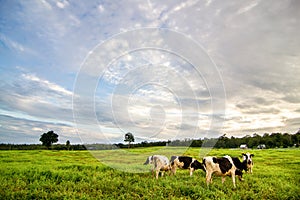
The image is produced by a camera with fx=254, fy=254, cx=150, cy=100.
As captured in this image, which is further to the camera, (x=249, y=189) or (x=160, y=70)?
(x=160, y=70)

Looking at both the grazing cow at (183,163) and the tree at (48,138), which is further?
the tree at (48,138)

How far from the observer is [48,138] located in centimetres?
5031

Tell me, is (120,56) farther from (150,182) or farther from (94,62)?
(150,182)

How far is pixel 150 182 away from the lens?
10.7 m

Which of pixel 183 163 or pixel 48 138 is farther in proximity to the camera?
pixel 48 138

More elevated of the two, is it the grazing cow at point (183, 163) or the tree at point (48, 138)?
the tree at point (48, 138)

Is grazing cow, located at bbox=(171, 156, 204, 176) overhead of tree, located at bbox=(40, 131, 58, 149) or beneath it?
beneath

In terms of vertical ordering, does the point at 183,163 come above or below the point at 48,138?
below

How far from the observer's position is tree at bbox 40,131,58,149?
164 ft

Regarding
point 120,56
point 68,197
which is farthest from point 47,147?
point 68,197

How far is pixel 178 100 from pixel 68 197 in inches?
329

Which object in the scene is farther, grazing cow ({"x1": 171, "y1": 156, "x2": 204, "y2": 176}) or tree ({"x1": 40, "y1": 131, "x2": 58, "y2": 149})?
tree ({"x1": 40, "y1": 131, "x2": 58, "y2": 149})

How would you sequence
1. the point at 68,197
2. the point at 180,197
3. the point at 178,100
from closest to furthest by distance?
1. the point at 68,197
2. the point at 180,197
3. the point at 178,100

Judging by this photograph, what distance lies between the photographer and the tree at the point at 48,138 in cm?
5012
